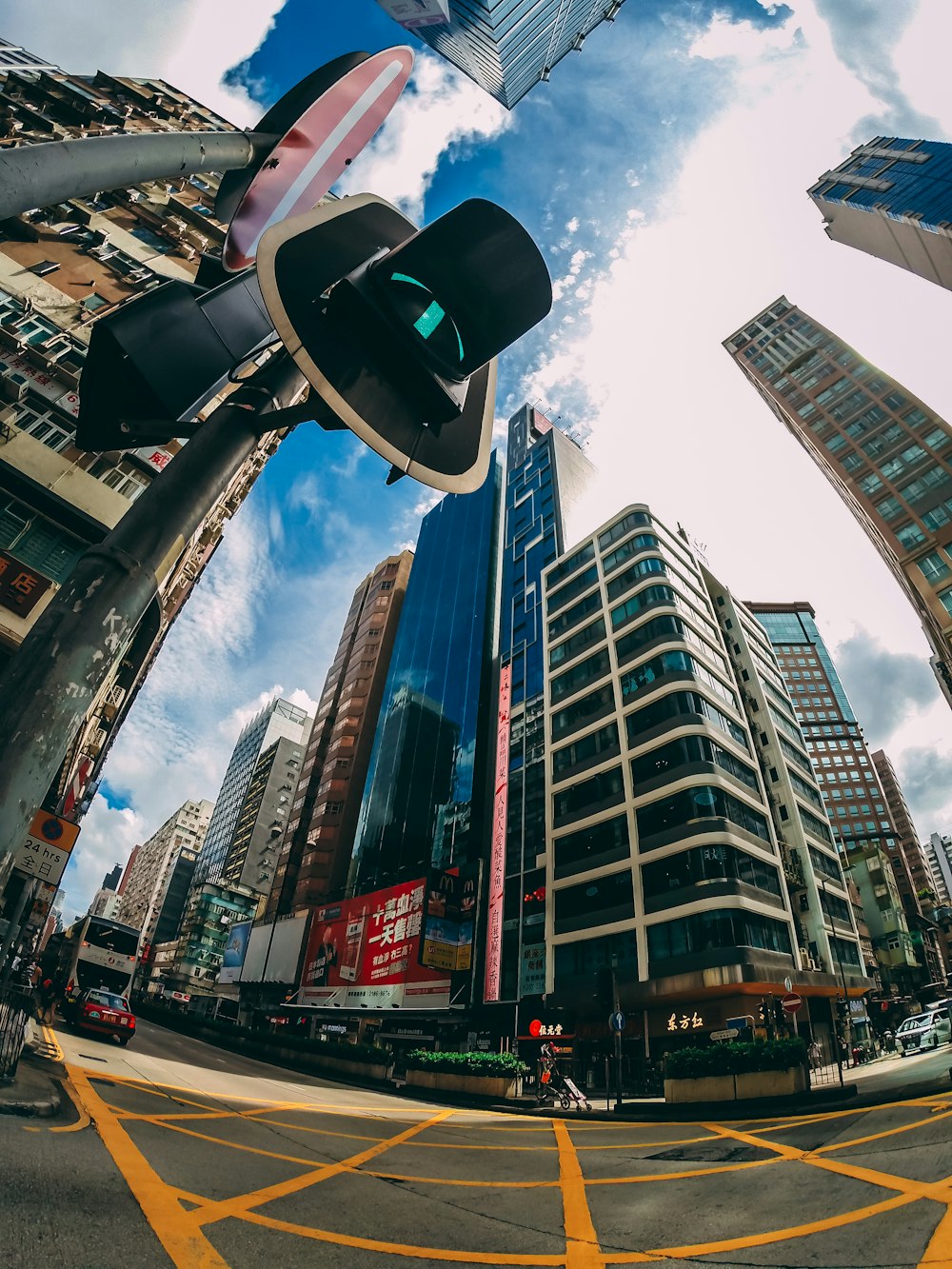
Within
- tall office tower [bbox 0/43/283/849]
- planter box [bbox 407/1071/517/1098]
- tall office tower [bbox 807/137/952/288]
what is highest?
tall office tower [bbox 807/137/952/288]

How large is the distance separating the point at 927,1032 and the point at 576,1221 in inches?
1199

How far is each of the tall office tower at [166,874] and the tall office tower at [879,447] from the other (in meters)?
111

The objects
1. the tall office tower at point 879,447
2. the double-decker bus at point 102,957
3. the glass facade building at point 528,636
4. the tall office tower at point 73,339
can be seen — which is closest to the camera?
the tall office tower at point 73,339

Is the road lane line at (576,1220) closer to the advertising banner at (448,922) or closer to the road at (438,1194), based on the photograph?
the road at (438,1194)

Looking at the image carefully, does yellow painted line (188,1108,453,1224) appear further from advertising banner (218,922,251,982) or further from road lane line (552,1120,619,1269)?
advertising banner (218,922,251,982)

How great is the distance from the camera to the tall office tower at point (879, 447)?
134 feet

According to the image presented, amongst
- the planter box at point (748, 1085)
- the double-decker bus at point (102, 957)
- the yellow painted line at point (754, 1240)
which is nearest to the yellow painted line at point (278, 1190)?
the yellow painted line at point (754, 1240)

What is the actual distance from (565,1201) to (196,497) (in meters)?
7.02

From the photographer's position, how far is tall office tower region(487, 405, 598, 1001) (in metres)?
34.2

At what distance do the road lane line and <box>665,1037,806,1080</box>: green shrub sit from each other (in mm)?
7062

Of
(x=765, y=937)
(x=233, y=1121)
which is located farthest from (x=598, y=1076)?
(x=233, y=1121)

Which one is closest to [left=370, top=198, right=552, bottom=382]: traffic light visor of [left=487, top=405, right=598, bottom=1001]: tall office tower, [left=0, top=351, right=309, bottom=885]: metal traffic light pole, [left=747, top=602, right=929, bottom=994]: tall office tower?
[left=0, top=351, right=309, bottom=885]: metal traffic light pole

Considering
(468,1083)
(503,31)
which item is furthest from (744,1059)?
(503,31)

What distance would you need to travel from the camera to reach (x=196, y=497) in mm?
3568
